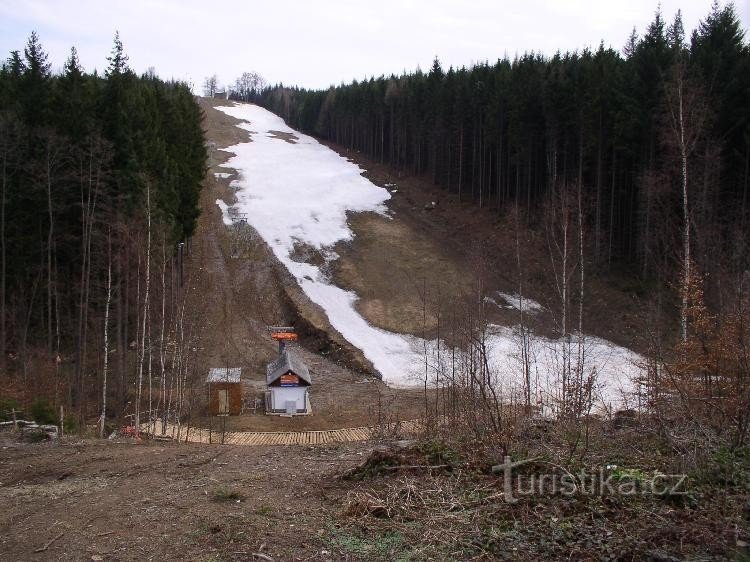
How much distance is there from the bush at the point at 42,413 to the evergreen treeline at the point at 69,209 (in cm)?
480

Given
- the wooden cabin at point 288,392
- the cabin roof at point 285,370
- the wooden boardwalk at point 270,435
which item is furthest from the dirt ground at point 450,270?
the wooden boardwalk at point 270,435

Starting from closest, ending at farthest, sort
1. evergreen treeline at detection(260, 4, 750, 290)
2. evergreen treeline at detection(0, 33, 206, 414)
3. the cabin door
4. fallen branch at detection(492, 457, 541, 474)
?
fallen branch at detection(492, 457, 541, 474) → evergreen treeline at detection(0, 33, 206, 414) → the cabin door → evergreen treeline at detection(260, 4, 750, 290)

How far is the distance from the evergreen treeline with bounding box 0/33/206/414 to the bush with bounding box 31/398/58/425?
4.80m

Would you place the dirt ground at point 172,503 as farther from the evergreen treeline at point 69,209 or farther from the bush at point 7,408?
the evergreen treeline at point 69,209

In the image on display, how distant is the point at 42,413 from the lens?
16.3 metres

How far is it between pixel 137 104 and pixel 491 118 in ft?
101

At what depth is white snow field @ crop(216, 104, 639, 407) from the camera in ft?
91.8

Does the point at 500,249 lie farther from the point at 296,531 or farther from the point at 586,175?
the point at 296,531

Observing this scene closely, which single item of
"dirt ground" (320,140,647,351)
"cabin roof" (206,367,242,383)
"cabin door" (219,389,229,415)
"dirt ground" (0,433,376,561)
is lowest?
"cabin door" (219,389,229,415)

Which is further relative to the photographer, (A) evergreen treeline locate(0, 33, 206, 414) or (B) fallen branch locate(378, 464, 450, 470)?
(A) evergreen treeline locate(0, 33, 206, 414)

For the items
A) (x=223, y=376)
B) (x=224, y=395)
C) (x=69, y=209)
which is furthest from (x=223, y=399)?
(x=69, y=209)

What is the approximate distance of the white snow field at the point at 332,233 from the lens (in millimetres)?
27984

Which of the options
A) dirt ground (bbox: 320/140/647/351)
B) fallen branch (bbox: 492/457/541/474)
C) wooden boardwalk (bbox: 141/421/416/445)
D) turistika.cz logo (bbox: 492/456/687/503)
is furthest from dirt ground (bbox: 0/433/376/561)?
dirt ground (bbox: 320/140/647/351)

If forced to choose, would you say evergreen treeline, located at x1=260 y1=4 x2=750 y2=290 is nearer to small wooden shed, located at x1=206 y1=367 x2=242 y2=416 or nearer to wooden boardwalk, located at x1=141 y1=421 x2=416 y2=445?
wooden boardwalk, located at x1=141 y1=421 x2=416 y2=445
